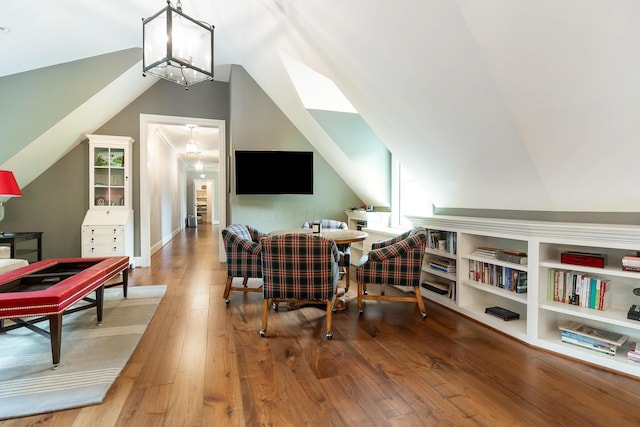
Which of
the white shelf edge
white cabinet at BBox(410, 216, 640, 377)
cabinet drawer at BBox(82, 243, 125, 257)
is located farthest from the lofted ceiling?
cabinet drawer at BBox(82, 243, 125, 257)

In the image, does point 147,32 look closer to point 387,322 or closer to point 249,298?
point 249,298

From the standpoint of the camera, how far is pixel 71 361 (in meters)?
2.06

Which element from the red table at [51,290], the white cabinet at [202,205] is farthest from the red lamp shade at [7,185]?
the white cabinet at [202,205]

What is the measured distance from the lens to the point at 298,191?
4.86 m

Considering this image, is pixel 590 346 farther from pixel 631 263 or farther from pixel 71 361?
pixel 71 361

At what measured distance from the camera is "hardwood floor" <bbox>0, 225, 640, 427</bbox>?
155cm

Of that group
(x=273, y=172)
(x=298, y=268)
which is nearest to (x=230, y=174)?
(x=273, y=172)

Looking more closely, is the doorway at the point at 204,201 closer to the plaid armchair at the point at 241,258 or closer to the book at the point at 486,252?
the plaid armchair at the point at 241,258

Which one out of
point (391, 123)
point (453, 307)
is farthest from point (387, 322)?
point (391, 123)

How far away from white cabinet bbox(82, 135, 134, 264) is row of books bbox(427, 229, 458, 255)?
420 centimetres

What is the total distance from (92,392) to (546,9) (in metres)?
3.03

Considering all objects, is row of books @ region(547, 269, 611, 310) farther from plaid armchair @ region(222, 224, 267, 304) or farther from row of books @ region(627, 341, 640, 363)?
plaid armchair @ region(222, 224, 267, 304)

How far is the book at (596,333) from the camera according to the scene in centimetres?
206

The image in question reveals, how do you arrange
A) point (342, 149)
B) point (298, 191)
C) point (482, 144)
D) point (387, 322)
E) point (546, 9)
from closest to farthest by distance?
1. point (546, 9)
2. point (482, 144)
3. point (387, 322)
4. point (342, 149)
5. point (298, 191)
